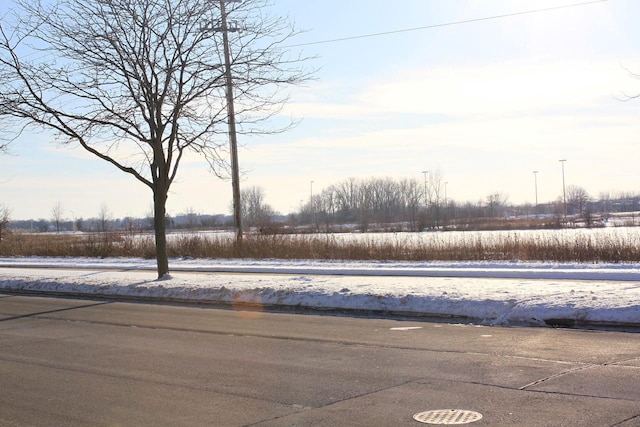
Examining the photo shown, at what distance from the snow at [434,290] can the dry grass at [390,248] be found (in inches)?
74.8

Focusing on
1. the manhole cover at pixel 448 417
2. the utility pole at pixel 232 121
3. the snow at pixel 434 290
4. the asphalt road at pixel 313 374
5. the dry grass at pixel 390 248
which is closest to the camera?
the manhole cover at pixel 448 417

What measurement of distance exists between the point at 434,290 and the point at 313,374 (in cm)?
722

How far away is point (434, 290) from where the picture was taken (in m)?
15.5

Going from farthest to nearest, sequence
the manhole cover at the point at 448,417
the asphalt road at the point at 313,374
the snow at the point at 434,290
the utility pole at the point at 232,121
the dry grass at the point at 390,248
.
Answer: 1. the dry grass at the point at 390,248
2. the utility pole at the point at 232,121
3. the snow at the point at 434,290
4. the asphalt road at the point at 313,374
5. the manhole cover at the point at 448,417

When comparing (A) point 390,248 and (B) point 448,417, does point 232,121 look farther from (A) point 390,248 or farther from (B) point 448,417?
(B) point 448,417

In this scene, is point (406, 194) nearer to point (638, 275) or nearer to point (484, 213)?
point (484, 213)

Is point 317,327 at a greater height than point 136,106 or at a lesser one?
lesser

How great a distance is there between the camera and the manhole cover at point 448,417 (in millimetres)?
6457

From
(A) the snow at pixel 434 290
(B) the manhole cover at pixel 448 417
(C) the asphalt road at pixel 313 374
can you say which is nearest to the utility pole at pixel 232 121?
(A) the snow at pixel 434 290

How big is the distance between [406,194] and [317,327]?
12470 centimetres

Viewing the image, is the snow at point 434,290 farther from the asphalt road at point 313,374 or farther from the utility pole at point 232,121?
the utility pole at point 232,121

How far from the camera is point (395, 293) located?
1530 cm

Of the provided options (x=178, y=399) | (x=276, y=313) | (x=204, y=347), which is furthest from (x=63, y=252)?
(x=178, y=399)

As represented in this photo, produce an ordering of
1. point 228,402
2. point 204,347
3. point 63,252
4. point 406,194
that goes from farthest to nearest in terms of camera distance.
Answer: point 406,194 → point 63,252 → point 204,347 → point 228,402
